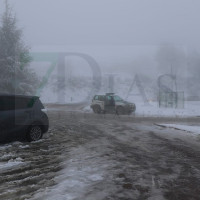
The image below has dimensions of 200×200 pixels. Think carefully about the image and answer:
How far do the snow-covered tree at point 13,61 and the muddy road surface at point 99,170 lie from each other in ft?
52.4

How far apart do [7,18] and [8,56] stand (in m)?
4.08

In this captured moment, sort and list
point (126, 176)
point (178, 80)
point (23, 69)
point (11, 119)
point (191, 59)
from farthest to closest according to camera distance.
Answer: point (178, 80) < point (191, 59) < point (23, 69) < point (11, 119) < point (126, 176)

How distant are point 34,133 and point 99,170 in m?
4.49

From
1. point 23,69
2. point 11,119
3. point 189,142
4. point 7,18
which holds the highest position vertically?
point 7,18

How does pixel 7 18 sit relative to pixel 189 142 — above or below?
above

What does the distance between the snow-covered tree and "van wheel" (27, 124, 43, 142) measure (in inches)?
612

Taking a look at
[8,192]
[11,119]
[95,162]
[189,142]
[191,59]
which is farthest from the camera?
[191,59]

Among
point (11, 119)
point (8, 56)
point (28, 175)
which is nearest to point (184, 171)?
point (28, 175)

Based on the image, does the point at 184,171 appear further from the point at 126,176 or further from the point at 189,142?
the point at 189,142

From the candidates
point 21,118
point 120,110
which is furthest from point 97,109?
point 21,118

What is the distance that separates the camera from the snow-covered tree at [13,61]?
2455cm

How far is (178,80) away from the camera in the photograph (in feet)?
275

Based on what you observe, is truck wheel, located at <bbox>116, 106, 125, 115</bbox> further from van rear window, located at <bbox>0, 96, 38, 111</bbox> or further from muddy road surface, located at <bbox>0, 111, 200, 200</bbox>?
van rear window, located at <bbox>0, 96, 38, 111</bbox>

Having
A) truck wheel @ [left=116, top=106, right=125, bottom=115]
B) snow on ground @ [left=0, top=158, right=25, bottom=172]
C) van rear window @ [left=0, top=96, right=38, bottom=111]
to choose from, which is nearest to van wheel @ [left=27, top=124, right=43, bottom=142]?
van rear window @ [left=0, top=96, right=38, bottom=111]
